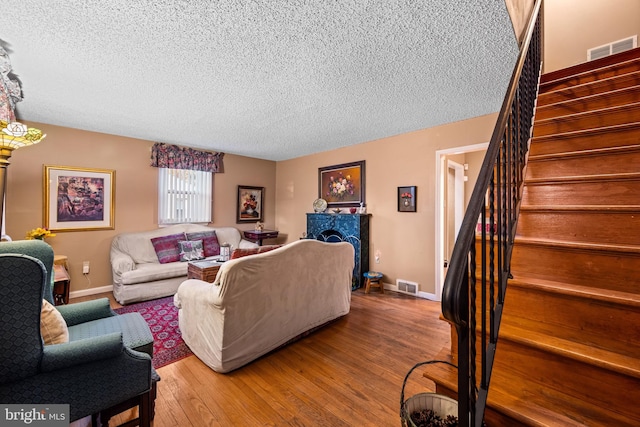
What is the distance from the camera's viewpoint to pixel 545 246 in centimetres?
145

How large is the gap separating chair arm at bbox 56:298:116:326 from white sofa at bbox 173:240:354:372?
537mm

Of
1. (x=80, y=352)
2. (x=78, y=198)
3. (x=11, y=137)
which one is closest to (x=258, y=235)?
(x=78, y=198)

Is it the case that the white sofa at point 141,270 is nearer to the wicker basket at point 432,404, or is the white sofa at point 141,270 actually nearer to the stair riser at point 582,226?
the wicker basket at point 432,404

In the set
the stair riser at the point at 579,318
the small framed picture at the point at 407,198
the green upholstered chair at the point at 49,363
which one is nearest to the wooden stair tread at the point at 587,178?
the stair riser at the point at 579,318

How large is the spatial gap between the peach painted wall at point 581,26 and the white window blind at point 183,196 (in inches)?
230

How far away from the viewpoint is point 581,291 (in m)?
1.17

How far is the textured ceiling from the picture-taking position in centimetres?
160

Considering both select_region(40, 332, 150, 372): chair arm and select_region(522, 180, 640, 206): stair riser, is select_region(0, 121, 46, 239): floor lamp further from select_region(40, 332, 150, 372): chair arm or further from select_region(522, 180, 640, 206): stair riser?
select_region(522, 180, 640, 206): stair riser

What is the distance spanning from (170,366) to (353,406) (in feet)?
4.89

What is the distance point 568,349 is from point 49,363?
2123 millimetres

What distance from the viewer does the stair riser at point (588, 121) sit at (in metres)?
1.89

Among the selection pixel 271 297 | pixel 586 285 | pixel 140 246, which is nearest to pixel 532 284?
pixel 586 285

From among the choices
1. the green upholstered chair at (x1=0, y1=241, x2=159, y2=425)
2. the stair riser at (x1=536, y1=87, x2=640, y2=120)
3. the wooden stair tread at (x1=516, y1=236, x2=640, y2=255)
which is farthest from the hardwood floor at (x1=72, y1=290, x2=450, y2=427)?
the stair riser at (x1=536, y1=87, x2=640, y2=120)

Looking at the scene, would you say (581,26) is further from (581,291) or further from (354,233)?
(581,291)
